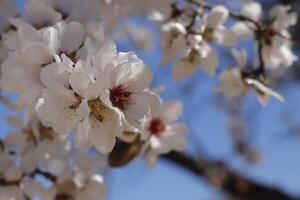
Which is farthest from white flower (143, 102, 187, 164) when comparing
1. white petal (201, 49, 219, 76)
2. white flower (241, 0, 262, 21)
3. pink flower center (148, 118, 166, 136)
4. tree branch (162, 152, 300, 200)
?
tree branch (162, 152, 300, 200)

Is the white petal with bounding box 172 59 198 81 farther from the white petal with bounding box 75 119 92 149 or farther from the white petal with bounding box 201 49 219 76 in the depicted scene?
the white petal with bounding box 75 119 92 149

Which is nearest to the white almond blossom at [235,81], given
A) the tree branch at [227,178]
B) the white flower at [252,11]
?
the white flower at [252,11]

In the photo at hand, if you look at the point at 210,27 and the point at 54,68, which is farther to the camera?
the point at 210,27

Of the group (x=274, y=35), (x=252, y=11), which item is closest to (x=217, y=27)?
(x=274, y=35)

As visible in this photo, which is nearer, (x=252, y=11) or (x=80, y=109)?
(x=80, y=109)

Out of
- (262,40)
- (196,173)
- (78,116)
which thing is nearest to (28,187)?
(78,116)

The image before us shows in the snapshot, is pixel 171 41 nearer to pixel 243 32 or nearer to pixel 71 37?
pixel 243 32

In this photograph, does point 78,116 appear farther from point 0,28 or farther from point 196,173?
point 196,173
